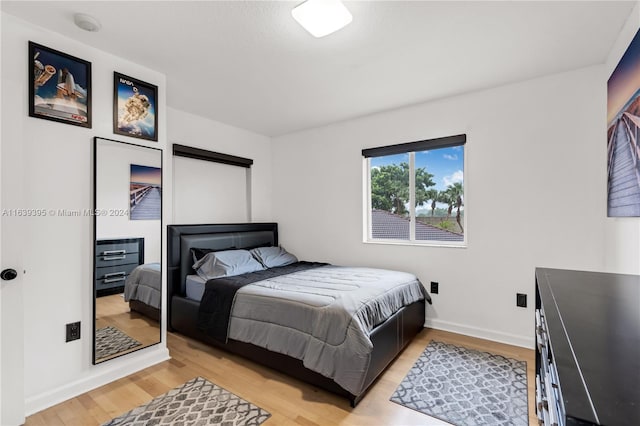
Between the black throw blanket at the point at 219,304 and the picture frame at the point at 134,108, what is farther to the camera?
the black throw blanket at the point at 219,304

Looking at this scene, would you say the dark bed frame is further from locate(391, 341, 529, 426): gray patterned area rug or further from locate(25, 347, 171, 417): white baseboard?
locate(25, 347, 171, 417): white baseboard

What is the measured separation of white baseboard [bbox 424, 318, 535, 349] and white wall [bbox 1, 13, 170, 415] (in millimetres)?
3022

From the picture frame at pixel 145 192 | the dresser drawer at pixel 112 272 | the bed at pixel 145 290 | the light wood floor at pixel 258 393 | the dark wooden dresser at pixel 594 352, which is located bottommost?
the light wood floor at pixel 258 393

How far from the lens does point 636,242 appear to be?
1835 millimetres

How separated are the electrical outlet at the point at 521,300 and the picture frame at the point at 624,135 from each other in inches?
39.1

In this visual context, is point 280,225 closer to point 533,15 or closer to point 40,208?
point 40,208

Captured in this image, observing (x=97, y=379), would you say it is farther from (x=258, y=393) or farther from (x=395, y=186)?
(x=395, y=186)

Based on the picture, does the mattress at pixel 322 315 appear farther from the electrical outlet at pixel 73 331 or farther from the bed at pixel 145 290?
the electrical outlet at pixel 73 331

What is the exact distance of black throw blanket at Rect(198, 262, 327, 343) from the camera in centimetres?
267

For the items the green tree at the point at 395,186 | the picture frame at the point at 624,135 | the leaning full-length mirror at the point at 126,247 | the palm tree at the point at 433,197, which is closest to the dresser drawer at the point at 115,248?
the leaning full-length mirror at the point at 126,247

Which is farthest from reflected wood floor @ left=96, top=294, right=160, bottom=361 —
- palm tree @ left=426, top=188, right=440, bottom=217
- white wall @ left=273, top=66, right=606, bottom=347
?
palm tree @ left=426, top=188, right=440, bottom=217

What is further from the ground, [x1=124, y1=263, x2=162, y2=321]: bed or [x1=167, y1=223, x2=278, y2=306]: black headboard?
[x1=167, y1=223, x2=278, y2=306]: black headboard

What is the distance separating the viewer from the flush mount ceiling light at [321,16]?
1.72 m

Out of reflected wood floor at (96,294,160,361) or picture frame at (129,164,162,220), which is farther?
picture frame at (129,164,162,220)
